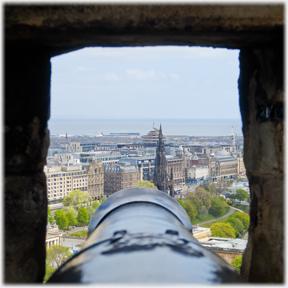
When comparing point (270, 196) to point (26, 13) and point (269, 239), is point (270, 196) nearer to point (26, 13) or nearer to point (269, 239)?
point (269, 239)

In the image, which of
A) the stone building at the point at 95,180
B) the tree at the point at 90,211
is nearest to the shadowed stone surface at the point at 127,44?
the tree at the point at 90,211

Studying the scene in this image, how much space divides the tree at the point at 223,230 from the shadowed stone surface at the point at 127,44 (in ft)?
66.8

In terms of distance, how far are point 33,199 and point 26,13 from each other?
Result: 1.49 feet

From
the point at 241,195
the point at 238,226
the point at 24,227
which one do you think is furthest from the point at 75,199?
the point at 24,227

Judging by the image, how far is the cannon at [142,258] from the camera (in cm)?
77

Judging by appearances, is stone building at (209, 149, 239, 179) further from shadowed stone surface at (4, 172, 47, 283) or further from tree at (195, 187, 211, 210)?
shadowed stone surface at (4, 172, 47, 283)

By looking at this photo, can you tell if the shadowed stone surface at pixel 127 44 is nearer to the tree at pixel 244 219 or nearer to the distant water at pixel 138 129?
the tree at pixel 244 219

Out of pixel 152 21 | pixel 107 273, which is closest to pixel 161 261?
pixel 107 273

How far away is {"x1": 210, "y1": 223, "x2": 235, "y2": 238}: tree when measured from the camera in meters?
21.6

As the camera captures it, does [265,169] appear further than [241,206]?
No

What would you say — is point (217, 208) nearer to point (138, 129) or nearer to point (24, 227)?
point (24, 227)

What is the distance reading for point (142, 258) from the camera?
2.71ft

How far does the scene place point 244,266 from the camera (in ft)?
4.25

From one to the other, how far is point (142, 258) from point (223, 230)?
22.0 meters
